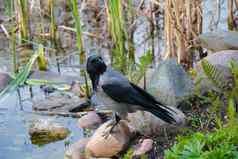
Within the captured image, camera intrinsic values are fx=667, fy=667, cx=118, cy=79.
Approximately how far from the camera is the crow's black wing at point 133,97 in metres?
4.29

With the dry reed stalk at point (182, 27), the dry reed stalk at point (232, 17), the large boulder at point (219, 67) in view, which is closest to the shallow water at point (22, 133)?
the large boulder at point (219, 67)

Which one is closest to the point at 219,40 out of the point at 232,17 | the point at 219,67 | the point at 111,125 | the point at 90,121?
the point at 232,17

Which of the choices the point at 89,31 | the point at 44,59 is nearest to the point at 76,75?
the point at 44,59

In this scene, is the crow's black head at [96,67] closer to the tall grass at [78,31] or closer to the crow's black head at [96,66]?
the crow's black head at [96,66]

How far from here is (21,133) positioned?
17.1 feet

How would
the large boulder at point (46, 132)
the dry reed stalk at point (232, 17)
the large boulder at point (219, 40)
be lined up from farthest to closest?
the dry reed stalk at point (232, 17)
the large boulder at point (219, 40)
the large boulder at point (46, 132)

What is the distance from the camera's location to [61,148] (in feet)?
16.1

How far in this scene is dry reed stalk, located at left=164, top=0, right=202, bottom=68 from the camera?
18.5 ft

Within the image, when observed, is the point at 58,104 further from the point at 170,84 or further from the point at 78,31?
the point at 170,84

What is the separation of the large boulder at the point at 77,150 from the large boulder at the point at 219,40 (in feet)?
5.76

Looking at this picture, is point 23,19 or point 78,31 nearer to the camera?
point 78,31

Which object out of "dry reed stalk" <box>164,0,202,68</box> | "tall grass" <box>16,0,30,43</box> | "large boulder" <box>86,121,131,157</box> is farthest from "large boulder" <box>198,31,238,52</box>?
"tall grass" <box>16,0,30,43</box>

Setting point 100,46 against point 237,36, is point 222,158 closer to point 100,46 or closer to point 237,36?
point 237,36

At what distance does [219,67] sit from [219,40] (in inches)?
36.1
